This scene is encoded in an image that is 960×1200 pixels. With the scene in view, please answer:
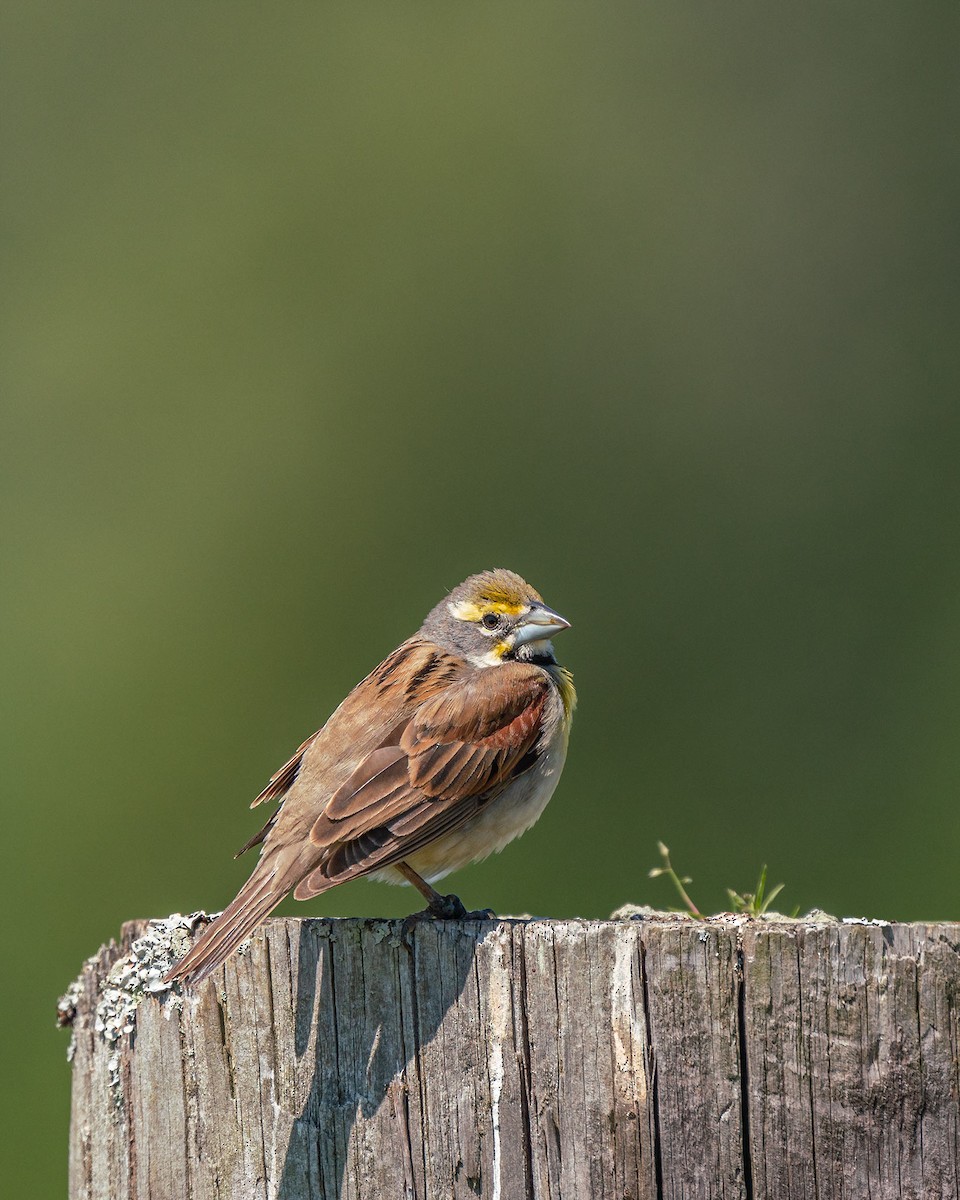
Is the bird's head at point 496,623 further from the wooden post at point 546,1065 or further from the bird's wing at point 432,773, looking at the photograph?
the wooden post at point 546,1065

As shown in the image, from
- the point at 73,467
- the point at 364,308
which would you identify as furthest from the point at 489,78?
the point at 73,467

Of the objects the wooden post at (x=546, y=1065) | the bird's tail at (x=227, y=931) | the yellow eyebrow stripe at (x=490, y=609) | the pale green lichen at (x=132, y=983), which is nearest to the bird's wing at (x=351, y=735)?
the bird's tail at (x=227, y=931)

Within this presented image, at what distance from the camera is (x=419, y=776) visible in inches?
230

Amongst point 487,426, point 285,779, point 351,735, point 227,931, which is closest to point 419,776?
point 351,735

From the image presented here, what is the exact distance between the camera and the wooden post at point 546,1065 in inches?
151

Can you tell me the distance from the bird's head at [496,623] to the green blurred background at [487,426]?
3757 mm

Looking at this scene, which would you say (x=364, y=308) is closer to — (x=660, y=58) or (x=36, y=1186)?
(x=660, y=58)

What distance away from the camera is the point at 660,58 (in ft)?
69.4

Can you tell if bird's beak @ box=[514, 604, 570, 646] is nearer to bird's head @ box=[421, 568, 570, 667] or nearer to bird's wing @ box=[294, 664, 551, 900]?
bird's head @ box=[421, 568, 570, 667]

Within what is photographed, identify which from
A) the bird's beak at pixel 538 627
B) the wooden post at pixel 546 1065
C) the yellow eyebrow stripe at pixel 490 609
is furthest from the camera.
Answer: the yellow eyebrow stripe at pixel 490 609

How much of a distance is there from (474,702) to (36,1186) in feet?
16.1

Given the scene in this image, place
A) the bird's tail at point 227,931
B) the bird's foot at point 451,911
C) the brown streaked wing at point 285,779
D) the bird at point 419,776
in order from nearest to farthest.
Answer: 1. the bird's tail at point 227,931
2. the bird's foot at point 451,911
3. the bird at point 419,776
4. the brown streaked wing at point 285,779

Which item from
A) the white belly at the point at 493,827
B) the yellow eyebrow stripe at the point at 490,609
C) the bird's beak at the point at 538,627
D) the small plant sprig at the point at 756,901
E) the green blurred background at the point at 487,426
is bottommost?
the small plant sprig at the point at 756,901

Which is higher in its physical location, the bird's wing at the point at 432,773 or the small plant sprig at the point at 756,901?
the bird's wing at the point at 432,773
